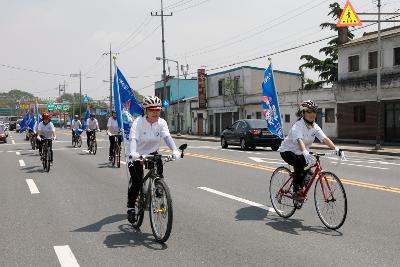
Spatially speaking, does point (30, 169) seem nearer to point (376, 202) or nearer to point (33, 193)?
point (33, 193)

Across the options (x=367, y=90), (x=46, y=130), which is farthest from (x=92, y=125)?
(x=367, y=90)

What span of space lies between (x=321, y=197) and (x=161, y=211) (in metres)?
2.28

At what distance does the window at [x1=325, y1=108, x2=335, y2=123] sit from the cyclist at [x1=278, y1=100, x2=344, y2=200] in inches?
1137

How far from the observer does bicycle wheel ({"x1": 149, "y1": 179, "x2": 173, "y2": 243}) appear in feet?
18.4

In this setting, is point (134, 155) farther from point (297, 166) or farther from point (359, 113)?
point (359, 113)

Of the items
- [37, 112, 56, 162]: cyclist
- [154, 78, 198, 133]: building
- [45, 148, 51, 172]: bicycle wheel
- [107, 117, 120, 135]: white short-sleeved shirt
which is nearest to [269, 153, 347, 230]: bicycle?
[45, 148, 51, 172]: bicycle wheel

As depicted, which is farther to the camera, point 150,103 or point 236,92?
point 236,92

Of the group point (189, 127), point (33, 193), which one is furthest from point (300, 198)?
point (189, 127)

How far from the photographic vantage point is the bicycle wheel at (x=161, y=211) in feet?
18.4

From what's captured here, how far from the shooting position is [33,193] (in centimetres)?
982

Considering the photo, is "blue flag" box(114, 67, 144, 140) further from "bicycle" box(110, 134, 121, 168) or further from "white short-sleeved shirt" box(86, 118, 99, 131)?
"white short-sleeved shirt" box(86, 118, 99, 131)

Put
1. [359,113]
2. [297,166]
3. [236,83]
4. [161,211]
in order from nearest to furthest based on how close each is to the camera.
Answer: [161,211] < [297,166] < [359,113] < [236,83]

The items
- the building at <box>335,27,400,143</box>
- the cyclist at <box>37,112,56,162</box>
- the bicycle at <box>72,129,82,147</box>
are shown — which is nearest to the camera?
the cyclist at <box>37,112,56,162</box>

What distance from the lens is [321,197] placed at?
6.63 metres
